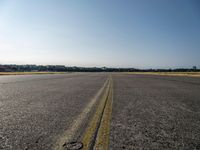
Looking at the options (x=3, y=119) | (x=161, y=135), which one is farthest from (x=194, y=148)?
(x=3, y=119)

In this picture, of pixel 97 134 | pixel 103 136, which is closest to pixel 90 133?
pixel 97 134

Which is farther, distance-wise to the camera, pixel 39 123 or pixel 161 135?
pixel 39 123

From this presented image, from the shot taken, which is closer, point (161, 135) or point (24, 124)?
point (161, 135)

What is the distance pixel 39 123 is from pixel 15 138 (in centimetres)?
107

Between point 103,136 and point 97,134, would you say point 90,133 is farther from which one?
point 103,136

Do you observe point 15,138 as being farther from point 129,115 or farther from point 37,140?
point 129,115

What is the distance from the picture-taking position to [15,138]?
3.45 metres

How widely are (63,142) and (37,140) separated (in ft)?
1.57

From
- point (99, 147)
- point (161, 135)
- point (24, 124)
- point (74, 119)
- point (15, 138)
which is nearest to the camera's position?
point (99, 147)

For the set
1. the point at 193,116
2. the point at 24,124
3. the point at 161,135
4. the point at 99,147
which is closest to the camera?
the point at 99,147

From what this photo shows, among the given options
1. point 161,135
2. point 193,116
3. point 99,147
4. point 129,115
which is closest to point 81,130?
point 99,147

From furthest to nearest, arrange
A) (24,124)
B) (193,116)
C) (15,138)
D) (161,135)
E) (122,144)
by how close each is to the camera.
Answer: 1. (193,116)
2. (24,124)
3. (161,135)
4. (15,138)
5. (122,144)

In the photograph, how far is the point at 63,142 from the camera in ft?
10.5

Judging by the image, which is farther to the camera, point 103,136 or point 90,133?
point 90,133
